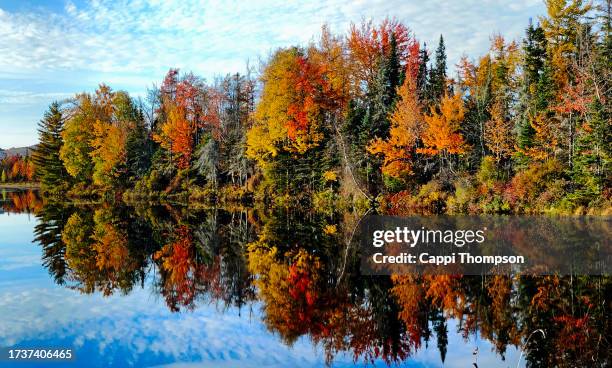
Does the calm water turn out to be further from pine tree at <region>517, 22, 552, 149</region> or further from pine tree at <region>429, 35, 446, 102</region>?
pine tree at <region>429, 35, 446, 102</region>

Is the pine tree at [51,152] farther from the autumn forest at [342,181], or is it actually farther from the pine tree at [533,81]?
the pine tree at [533,81]

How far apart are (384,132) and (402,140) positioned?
162 inches

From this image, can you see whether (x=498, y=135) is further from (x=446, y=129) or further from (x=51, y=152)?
(x=51, y=152)

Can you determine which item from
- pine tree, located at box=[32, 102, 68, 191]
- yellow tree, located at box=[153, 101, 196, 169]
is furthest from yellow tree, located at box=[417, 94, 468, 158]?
pine tree, located at box=[32, 102, 68, 191]

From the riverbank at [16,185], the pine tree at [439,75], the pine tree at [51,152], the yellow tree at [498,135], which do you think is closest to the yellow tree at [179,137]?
the pine tree at [51,152]

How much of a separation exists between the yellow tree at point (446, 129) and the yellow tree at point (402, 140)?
1.20m

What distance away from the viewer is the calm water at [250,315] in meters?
9.69

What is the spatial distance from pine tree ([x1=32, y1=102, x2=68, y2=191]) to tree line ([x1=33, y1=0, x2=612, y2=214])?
3.73 metres

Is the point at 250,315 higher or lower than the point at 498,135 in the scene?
lower

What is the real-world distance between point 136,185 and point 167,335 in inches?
1919

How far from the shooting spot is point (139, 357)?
9.72 m

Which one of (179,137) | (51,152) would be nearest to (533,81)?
(179,137)

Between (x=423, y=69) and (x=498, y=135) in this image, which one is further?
(x=423, y=69)

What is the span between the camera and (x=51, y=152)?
222 feet
